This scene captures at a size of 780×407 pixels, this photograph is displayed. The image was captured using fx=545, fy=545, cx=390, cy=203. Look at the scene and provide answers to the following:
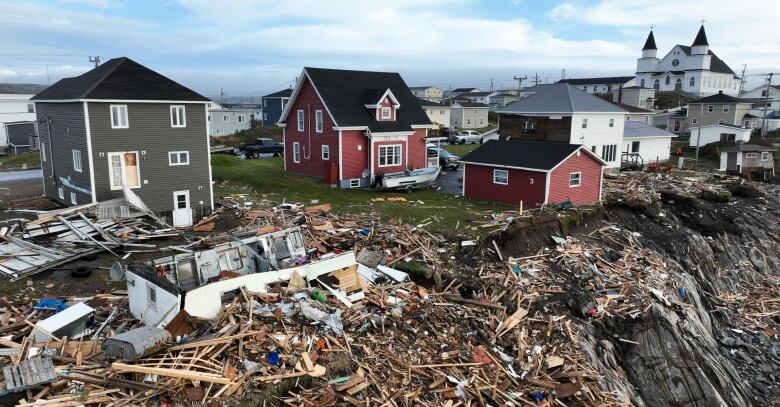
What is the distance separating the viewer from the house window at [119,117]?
2416 cm

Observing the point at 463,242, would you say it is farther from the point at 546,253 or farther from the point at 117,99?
the point at 117,99

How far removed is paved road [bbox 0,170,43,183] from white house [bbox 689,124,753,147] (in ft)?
195

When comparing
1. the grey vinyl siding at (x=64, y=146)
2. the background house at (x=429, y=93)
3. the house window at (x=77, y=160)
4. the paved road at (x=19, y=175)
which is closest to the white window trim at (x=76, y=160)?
the house window at (x=77, y=160)

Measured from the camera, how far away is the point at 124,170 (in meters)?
24.9

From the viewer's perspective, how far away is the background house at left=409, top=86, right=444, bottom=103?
11125cm

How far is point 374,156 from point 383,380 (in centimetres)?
2388

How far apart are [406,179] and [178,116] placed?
14.2 meters

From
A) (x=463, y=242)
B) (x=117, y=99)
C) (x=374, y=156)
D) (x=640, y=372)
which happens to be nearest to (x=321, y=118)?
(x=374, y=156)

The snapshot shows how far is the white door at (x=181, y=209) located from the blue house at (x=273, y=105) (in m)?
46.6

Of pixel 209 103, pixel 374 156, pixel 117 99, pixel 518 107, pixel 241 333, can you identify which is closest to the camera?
pixel 241 333

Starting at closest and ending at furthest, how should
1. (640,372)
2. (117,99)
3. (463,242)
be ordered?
(640,372)
(463,242)
(117,99)

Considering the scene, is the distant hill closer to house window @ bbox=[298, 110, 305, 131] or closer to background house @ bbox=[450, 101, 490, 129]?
house window @ bbox=[298, 110, 305, 131]

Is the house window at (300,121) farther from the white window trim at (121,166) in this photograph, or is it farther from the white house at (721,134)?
the white house at (721,134)

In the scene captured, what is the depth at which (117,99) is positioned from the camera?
23875mm
